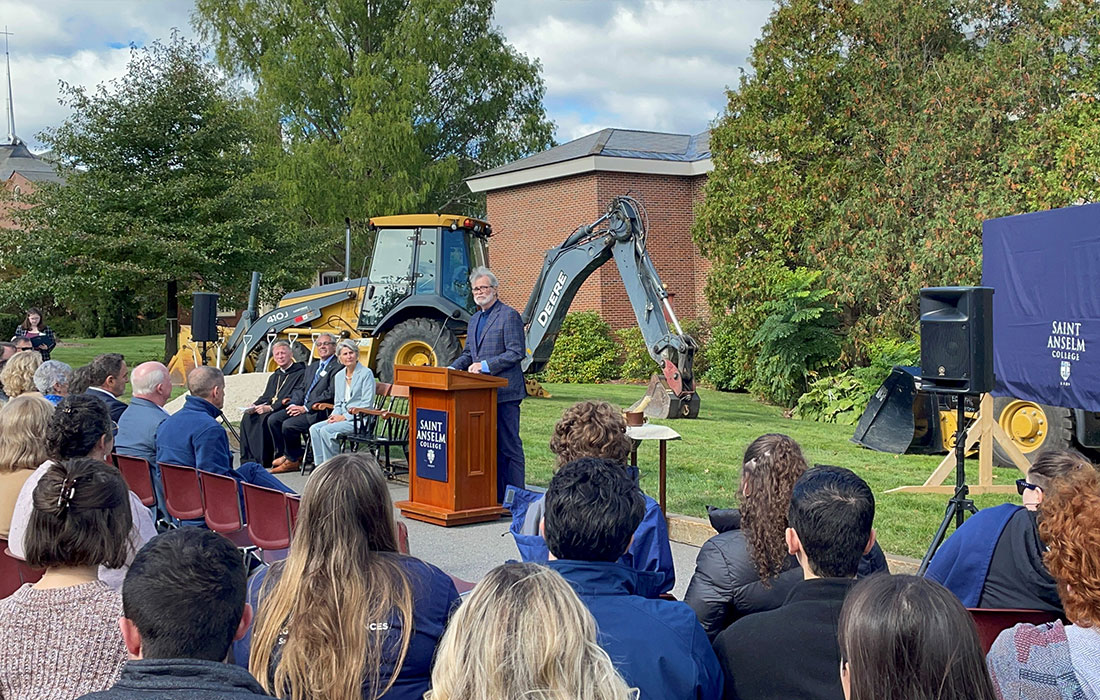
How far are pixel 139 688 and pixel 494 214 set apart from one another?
27090 millimetres

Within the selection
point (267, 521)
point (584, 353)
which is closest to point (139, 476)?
point (267, 521)

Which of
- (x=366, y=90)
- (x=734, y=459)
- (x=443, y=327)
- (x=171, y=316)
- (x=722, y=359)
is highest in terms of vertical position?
(x=366, y=90)

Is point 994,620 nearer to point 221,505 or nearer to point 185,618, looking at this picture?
point 185,618

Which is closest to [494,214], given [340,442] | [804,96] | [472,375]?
[804,96]

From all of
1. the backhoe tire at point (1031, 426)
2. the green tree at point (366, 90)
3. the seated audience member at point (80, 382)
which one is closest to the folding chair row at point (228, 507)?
the seated audience member at point (80, 382)

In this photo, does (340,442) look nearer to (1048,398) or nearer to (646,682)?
(1048,398)

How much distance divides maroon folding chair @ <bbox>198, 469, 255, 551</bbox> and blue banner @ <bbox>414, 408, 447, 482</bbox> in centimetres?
245

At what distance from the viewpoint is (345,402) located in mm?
10609

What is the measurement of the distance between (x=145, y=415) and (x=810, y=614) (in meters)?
5.23

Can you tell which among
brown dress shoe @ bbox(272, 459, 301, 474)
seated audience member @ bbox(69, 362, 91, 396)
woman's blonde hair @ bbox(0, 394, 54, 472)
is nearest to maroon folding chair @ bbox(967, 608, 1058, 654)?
woman's blonde hair @ bbox(0, 394, 54, 472)

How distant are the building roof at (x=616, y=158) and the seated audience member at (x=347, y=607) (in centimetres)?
2273

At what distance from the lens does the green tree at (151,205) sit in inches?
890

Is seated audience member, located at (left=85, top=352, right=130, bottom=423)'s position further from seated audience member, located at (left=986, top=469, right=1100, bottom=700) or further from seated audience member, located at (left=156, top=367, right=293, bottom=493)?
seated audience member, located at (left=986, top=469, right=1100, bottom=700)

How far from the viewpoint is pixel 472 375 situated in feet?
27.1
